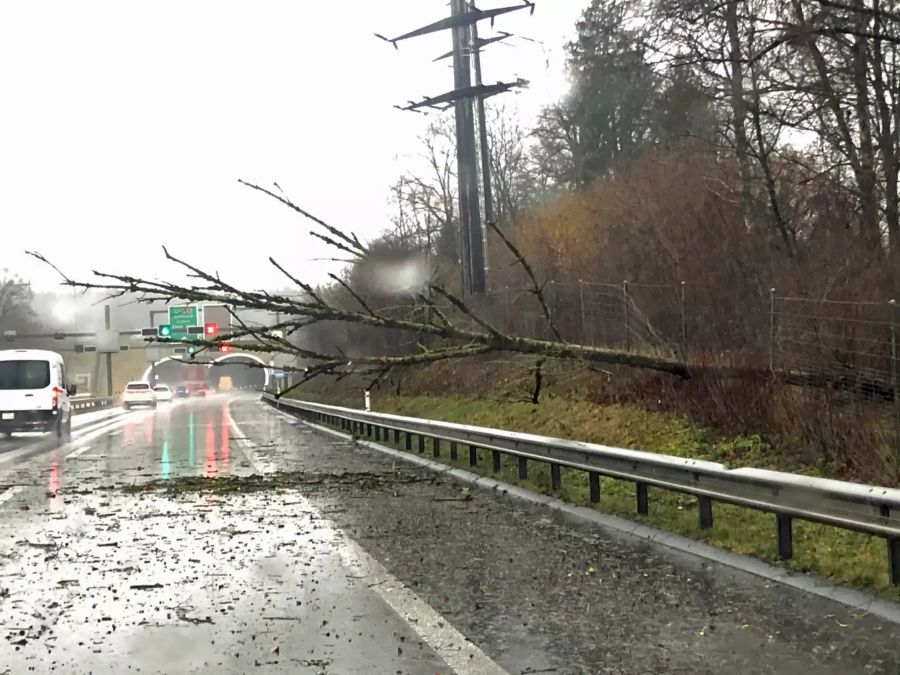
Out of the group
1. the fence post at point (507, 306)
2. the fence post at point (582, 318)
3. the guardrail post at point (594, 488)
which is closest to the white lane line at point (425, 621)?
the guardrail post at point (594, 488)

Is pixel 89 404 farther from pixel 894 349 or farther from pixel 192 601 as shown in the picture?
pixel 192 601

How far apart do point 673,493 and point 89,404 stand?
59565 mm

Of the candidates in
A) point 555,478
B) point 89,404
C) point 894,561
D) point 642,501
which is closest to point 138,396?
point 89,404

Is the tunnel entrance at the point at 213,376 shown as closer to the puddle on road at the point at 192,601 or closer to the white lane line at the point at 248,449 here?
the white lane line at the point at 248,449

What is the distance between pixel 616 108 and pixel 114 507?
1404 inches

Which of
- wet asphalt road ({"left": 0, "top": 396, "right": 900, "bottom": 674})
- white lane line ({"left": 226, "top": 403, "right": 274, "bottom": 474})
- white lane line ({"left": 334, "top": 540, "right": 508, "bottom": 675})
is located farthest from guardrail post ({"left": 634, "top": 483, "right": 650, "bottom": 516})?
white lane line ({"left": 226, "top": 403, "right": 274, "bottom": 474})

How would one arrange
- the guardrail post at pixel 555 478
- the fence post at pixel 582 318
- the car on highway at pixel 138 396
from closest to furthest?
the guardrail post at pixel 555 478, the fence post at pixel 582 318, the car on highway at pixel 138 396

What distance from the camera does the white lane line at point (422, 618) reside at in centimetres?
522

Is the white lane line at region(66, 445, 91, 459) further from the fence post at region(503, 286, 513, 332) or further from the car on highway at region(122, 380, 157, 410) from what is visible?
the car on highway at region(122, 380, 157, 410)

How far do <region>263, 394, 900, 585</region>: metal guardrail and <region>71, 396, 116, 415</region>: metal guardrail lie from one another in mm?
48068

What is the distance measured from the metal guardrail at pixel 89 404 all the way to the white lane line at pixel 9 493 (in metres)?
43.9

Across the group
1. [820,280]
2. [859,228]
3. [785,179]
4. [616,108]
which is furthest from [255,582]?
[616,108]

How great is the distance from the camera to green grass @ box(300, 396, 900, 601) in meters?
7.62

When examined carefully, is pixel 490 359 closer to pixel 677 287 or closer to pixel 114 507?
pixel 677 287
